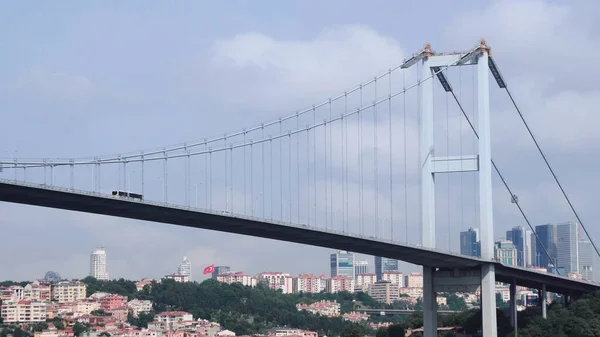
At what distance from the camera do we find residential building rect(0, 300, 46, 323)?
324 feet

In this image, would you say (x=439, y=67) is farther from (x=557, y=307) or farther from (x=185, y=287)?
(x=185, y=287)

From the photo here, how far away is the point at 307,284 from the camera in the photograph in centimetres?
15875

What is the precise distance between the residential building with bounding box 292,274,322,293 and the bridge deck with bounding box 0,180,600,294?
11182 centimetres

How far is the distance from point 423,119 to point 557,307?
14003mm

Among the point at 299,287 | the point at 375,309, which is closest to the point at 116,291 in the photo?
the point at 375,309

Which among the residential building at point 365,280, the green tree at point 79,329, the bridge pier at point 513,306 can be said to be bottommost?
the green tree at point 79,329

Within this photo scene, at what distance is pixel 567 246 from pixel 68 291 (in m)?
86.5

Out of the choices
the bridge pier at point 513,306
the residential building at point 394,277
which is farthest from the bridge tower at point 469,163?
the residential building at point 394,277

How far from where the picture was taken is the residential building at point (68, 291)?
120m

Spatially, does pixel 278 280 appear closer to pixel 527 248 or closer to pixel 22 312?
pixel 527 248

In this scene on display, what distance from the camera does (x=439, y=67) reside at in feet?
132

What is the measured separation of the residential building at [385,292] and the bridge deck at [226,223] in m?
108

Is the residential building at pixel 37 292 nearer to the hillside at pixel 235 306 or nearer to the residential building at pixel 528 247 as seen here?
the hillside at pixel 235 306

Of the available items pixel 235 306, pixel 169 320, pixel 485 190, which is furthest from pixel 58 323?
pixel 485 190
